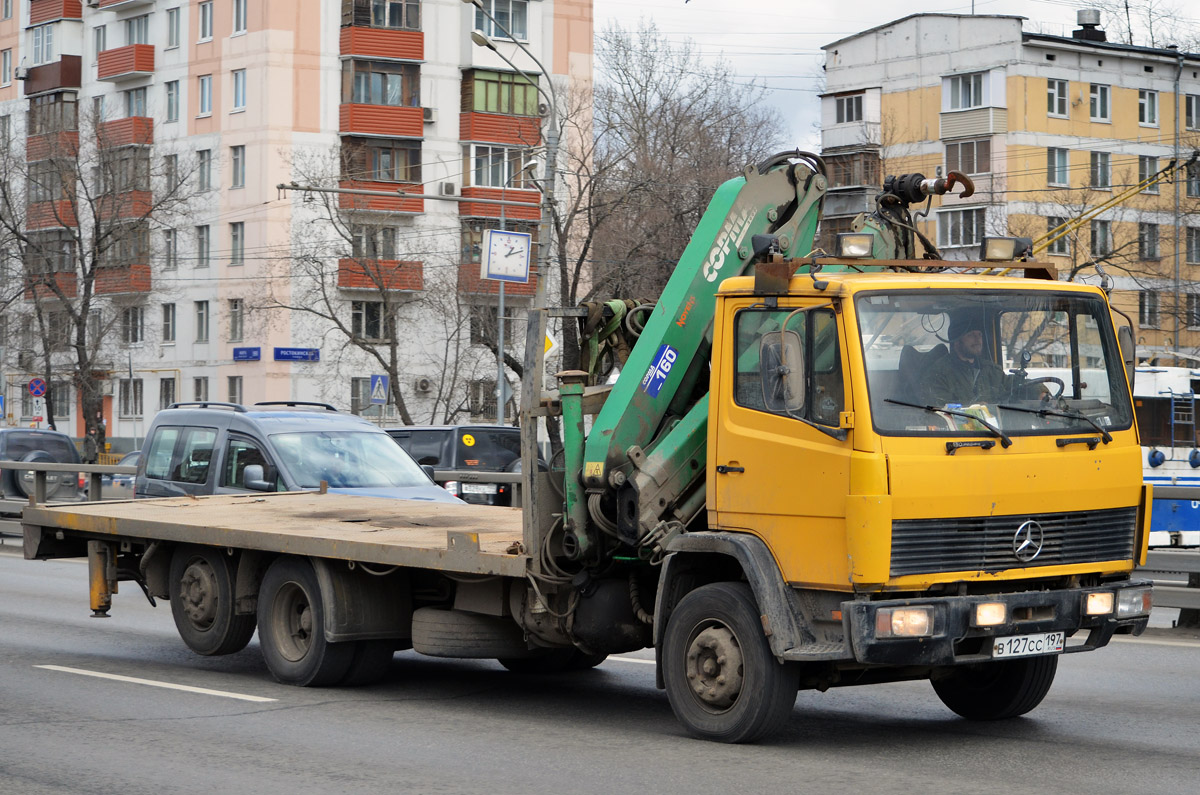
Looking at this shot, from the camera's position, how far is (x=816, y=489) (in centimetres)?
787

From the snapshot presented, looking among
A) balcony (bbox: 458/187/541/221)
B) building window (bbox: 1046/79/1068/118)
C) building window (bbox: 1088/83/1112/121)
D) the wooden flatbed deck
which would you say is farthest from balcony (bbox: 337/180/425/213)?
the wooden flatbed deck

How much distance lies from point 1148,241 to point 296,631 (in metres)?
58.6

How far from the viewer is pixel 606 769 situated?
7730mm

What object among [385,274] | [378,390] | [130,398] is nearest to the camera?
[378,390]

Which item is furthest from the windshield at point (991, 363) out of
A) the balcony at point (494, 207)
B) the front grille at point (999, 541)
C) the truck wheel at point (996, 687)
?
the balcony at point (494, 207)

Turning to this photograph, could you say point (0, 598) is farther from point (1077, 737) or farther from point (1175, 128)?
point (1175, 128)

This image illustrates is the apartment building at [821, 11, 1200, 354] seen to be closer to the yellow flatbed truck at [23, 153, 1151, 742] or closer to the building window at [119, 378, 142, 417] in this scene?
the building window at [119, 378, 142, 417]

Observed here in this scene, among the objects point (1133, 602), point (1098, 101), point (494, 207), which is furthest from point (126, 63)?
point (1133, 602)

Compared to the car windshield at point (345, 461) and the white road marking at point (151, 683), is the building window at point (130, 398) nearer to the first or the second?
the car windshield at point (345, 461)

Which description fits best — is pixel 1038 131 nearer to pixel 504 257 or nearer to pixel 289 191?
pixel 289 191

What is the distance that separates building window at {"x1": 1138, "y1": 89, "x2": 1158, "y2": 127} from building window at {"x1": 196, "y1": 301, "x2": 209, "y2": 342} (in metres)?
37.4

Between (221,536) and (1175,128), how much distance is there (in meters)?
61.8

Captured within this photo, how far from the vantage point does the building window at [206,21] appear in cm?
6425

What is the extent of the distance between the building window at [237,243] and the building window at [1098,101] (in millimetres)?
32972
